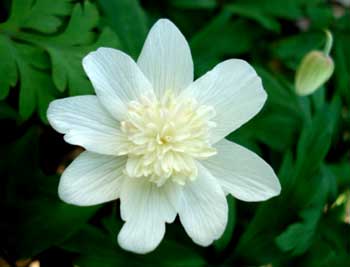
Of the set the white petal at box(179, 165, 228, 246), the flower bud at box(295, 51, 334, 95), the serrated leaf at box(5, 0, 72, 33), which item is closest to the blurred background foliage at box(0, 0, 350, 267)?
the serrated leaf at box(5, 0, 72, 33)

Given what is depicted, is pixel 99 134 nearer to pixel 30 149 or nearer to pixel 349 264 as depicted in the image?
pixel 30 149

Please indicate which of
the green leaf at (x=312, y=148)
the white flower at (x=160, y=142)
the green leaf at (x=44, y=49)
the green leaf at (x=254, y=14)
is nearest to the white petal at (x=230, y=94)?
the white flower at (x=160, y=142)

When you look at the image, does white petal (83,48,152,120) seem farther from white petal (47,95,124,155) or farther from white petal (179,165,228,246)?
white petal (179,165,228,246)

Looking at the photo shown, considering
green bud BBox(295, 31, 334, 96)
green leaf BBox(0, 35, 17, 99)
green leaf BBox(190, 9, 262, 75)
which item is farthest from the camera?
green leaf BBox(190, 9, 262, 75)

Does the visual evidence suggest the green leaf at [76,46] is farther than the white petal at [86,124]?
Yes

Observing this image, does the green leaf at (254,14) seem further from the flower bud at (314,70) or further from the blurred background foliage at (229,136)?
the flower bud at (314,70)

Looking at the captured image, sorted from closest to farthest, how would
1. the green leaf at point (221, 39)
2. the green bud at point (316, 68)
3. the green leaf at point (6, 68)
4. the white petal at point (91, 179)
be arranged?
the white petal at point (91, 179) → the green leaf at point (6, 68) → the green bud at point (316, 68) → the green leaf at point (221, 39)
